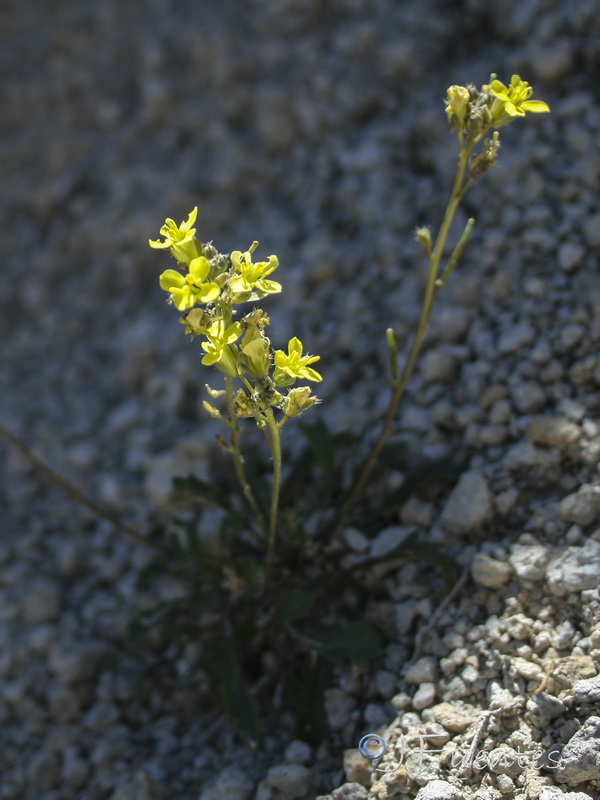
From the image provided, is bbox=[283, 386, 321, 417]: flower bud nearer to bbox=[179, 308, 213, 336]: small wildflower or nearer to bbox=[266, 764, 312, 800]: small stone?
bbox=[179, 308, 213, 336]: small wildflower

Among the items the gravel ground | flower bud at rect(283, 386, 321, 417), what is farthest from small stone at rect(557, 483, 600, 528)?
flower bud at rect(283, 386, 321, 417)

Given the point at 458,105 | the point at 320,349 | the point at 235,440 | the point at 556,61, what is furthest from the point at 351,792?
the point at 556,61

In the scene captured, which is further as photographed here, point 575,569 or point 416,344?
point 416,344

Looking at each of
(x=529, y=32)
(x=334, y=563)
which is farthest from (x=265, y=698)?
(x=529, y=32)

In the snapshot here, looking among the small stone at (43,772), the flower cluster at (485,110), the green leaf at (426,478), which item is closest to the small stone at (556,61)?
the flower cluster at (485,110)

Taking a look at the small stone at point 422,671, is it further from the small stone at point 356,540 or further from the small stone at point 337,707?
the small stone at point 356,540

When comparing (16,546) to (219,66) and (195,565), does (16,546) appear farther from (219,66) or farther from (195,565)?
(219,66)

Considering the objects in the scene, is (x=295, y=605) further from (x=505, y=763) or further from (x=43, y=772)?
(x=43, y=772)
